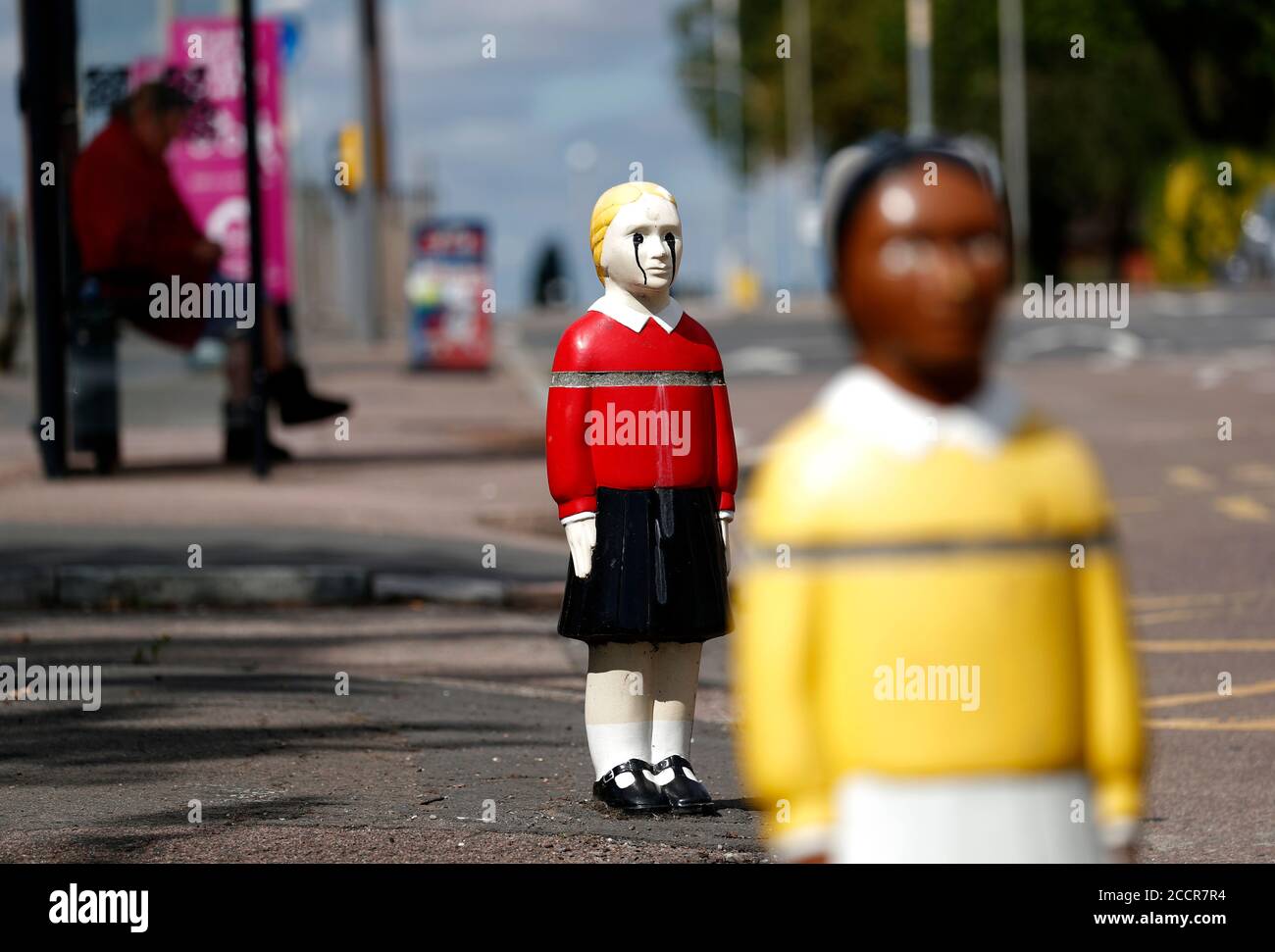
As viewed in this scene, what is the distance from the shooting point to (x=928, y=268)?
2816mm

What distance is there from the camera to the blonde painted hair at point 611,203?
586 cm

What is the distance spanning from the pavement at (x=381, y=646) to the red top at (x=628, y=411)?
91cm

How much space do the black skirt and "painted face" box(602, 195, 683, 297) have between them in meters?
0.53

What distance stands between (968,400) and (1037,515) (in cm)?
17

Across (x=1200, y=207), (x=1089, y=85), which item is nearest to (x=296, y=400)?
(x=1200, y=207)

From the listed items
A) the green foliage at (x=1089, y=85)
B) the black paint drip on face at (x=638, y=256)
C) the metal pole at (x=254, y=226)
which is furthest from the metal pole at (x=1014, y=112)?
the black paint drip on face at (x=638, y=256)

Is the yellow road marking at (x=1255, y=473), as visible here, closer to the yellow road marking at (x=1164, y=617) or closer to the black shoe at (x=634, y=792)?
the yellow road marking at (x=1164, y=617)

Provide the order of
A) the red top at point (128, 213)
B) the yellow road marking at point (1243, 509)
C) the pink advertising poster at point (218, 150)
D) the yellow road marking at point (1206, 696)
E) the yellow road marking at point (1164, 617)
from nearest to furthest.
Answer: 1. the yellow road marking at point (1206, 696)
2. the yellow road marking at point (1164, 617)
3. the yellow road marking at point (1243, 509)
4. the red top at point (128, 213)
5. the pink advertising poster at point (218, 150)

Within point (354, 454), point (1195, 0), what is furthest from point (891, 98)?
point (354, 454)

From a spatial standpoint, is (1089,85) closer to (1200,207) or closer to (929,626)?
(1200,207)

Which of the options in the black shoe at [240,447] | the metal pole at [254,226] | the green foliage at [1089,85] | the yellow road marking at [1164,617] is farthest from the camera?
the green foliage at [1089,85]

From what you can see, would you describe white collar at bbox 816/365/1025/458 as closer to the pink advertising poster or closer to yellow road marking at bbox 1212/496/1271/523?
yellow road marking at bbox 1212/496/1271/523

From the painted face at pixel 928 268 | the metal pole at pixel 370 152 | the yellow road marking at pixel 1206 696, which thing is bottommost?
the yellow road marking at pixel 1206 696
